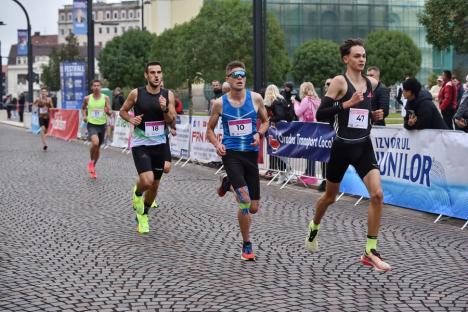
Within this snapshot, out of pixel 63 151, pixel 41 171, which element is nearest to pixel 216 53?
pixel 63 151

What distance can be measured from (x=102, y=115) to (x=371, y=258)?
974 centimetres

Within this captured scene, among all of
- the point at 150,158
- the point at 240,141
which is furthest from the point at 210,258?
the point at 150,158

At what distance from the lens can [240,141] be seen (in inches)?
301

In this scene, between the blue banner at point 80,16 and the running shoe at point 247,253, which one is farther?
the blue banner at point 80,16

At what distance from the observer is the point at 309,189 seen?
13617mm

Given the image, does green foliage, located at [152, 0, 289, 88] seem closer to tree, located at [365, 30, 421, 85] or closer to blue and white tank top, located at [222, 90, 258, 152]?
tree, located at [365, 30, 421, 85]

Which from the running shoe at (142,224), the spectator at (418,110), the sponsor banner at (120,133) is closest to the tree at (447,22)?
the sponsor banner at (120,133)

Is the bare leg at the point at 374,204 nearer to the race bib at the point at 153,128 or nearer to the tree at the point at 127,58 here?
the race bib at the point at 153,128

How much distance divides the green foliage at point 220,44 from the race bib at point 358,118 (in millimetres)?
63770

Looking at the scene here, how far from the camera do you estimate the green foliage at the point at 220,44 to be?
7244 cm

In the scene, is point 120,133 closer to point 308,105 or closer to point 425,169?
point 308,105

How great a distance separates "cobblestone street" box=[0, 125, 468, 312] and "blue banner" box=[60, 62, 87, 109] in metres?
22.1

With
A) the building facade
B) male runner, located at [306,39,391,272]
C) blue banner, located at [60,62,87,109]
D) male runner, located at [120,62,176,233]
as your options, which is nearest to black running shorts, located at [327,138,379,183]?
male runner, located at [306,39,391,272]

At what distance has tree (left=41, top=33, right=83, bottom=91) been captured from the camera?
97.1 m
